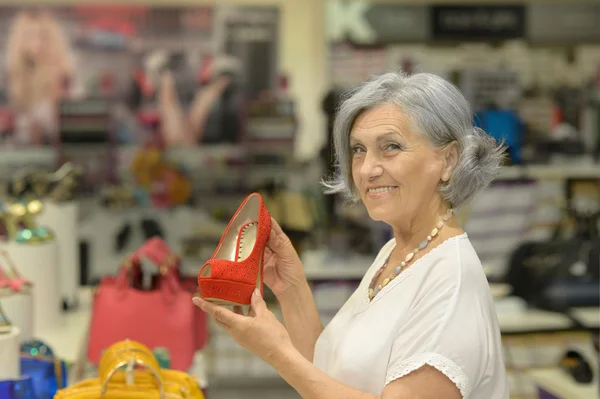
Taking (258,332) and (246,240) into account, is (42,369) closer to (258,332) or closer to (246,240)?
(246,240)

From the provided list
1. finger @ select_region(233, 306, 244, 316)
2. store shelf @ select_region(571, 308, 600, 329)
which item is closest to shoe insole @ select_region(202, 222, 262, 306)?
finger @ select_region(233, 306, 244, 316)


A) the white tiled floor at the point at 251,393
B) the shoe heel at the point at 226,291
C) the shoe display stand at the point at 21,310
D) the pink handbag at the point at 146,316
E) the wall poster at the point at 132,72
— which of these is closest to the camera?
the shoe heel at the point at 226,291

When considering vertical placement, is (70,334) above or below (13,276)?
below

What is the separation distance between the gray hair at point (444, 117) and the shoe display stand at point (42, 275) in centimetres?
186

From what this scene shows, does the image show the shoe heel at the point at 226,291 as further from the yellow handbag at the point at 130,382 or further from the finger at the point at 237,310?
the yellow handbag at the point at 130,382

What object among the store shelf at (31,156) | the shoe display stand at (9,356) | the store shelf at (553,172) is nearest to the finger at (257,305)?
the shoe display stand at (9,356)

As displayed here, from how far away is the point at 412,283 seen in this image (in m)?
1.80

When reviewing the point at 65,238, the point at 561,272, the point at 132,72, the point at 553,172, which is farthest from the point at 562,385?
the point at 132,72

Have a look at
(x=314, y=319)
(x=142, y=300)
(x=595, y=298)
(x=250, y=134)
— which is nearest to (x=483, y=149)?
(x=314, y=319)

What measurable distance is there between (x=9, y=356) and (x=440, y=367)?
1172mm

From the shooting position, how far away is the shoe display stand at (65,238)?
386 cm

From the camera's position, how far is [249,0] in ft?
20.9

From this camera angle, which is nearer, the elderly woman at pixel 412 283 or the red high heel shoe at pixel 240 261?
the elderly woman at pixel 412 283

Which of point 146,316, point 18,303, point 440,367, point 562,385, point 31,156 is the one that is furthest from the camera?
point 31,156
